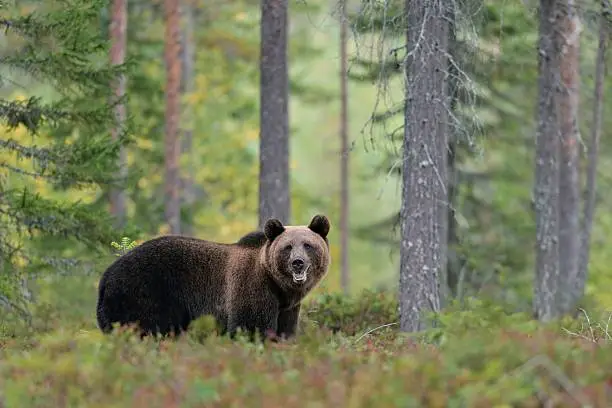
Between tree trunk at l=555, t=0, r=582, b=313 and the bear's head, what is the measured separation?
7077 mm

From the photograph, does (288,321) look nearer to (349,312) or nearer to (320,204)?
(349,312)

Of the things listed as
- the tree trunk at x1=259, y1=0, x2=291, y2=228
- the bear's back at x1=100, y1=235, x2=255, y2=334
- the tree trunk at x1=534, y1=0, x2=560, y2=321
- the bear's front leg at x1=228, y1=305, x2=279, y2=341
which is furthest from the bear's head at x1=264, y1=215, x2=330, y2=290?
the tree trunk at x1=534, y1=0, x2=560, y2=321

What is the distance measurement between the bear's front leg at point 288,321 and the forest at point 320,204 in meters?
0.54

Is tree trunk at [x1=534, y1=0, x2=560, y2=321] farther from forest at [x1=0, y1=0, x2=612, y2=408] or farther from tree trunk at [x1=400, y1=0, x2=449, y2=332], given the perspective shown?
tree trunk at [x1=400, y1=0, x2=449, y2=332]

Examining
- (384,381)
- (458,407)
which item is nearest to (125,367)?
(384,381)

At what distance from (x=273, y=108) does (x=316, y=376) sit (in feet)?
32.9

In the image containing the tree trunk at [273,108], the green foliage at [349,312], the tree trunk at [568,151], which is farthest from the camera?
the tree trunk at [568,151]

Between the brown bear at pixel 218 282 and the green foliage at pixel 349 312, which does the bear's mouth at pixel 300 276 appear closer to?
the brown bear at pixel 218 282

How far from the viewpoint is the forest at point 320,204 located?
711cm

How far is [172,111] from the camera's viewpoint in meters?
26.2

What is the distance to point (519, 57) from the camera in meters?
24.8

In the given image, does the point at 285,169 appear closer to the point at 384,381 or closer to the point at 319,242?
the point at 319,242

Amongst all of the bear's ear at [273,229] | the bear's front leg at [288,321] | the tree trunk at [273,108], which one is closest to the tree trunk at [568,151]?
the tree trunk at [273,108]

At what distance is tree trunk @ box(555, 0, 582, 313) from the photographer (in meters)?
18.1
